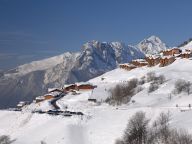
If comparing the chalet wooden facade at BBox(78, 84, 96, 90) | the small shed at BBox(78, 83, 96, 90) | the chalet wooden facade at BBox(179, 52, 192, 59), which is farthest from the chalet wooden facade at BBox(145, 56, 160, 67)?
the chalet wooden facade at BBox(78, 84, 96, 90)

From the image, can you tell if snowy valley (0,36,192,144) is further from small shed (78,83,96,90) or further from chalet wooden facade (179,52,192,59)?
chalet wooden facade (179,52,192,59)

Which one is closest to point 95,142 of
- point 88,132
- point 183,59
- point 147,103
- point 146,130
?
point 88,132

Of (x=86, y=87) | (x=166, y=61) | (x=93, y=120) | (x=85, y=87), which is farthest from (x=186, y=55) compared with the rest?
(x=93, y=120)

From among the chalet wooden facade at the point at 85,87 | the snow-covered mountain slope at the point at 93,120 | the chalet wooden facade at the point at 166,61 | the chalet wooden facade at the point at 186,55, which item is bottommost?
the snow-covered mountain slope at the point at 93,120

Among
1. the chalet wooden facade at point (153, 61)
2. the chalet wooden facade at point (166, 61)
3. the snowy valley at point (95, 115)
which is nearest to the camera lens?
the snowy valley at point (95, 115)

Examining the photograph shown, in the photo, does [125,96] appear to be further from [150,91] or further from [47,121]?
[47,121]

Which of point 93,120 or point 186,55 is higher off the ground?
point 186,55

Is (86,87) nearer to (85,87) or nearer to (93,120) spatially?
(85,87)

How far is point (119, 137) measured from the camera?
79812 millimetres

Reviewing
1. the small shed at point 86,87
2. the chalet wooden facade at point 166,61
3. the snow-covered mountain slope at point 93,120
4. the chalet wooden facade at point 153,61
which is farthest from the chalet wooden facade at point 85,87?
the chalet wooden facade at point 153,61

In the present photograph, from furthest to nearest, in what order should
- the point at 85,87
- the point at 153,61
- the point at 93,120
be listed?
1. the point at 153,61
2. the point at 85,87
3. the point at 93,120

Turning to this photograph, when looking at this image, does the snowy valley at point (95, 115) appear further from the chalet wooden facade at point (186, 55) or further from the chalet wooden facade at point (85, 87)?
the chalet wooden facade at point (186, 55)

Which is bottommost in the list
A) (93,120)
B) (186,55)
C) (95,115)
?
(93,120)

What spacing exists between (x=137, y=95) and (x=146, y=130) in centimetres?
4524
